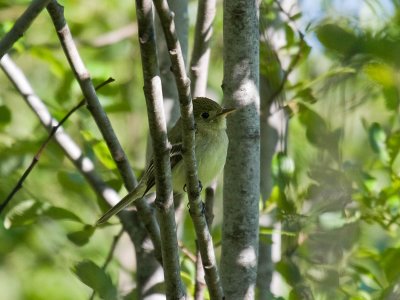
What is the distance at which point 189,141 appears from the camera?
2.28m

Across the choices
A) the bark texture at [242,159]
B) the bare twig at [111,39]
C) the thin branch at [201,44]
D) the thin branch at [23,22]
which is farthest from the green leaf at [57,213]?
the bare twig at [111,39]

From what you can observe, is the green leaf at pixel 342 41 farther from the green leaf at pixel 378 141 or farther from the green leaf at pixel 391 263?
the green leaf at pixel 378 141

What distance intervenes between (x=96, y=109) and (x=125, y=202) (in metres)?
0.63

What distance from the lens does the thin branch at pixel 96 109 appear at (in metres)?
2.75

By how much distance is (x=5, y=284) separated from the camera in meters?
4.01

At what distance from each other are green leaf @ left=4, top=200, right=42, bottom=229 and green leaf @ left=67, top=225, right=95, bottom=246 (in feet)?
0.74

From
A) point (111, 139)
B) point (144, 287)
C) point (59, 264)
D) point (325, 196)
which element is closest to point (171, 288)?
point (59, 264)

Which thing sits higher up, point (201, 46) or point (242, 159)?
point (201, 46)

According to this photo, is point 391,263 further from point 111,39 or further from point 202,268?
point 111,39

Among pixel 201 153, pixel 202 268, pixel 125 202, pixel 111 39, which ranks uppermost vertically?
pixel 111 39

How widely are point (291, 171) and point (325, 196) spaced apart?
78 cm

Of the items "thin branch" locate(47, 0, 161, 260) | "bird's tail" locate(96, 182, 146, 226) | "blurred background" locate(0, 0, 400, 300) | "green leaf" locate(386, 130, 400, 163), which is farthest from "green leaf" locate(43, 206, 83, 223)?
"green leaf" locate(386, 130, 400, 163)

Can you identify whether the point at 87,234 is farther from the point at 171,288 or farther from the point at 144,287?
the point at 171,288

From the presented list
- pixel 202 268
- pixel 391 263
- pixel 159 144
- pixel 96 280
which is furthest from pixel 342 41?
pixel 391 263
